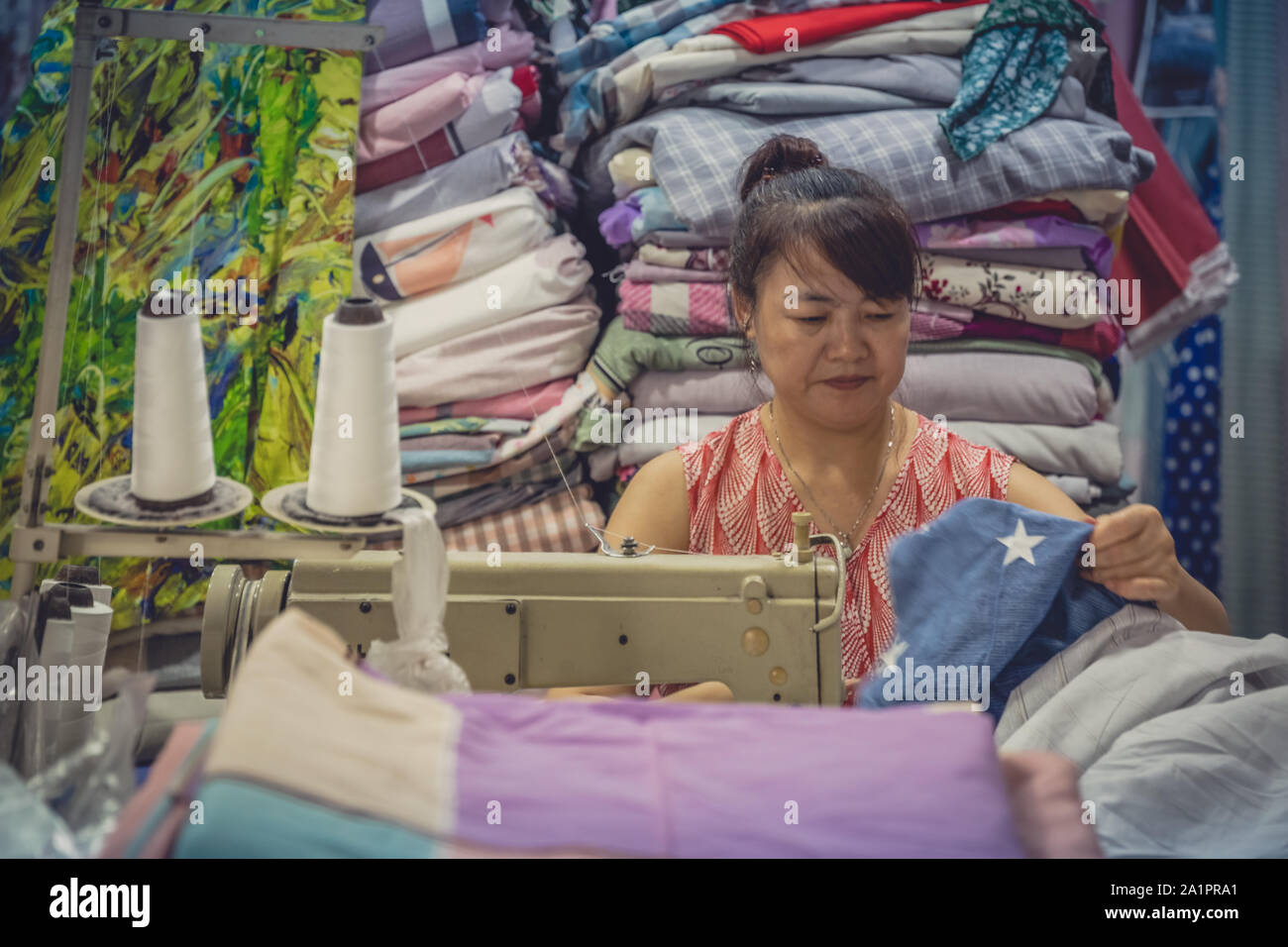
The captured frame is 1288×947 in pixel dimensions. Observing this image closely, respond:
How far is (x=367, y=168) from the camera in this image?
2531mm

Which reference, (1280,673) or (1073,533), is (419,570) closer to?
(1073,533)

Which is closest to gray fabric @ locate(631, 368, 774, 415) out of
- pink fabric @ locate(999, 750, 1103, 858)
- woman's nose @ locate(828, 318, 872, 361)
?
woman's nose @ locate(828, 318, 872, 361)

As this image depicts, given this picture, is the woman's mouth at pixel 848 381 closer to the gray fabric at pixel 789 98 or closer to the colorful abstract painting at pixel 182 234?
the gray fabric at pixel 789 98

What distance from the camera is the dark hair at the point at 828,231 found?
1.88 meters

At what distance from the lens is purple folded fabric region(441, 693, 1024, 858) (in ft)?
3.03

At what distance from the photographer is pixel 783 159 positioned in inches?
83.4

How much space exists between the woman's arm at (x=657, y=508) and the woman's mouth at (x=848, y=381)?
1.03ft

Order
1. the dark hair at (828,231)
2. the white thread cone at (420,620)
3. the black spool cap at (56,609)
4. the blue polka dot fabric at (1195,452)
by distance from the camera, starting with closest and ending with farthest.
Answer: the white thread cone at (420,620)
the black spool cap at (56,609)
the dark hair at (828,231)
the blue polka dot fabric at (1195,452)

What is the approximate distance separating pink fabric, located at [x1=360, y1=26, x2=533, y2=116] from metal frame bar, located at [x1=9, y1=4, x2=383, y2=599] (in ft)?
3.58

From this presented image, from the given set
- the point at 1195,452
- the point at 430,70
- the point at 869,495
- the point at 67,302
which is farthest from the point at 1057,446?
the point at 67,302

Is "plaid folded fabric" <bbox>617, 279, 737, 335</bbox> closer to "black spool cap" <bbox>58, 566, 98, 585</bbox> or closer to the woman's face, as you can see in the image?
the woman's face

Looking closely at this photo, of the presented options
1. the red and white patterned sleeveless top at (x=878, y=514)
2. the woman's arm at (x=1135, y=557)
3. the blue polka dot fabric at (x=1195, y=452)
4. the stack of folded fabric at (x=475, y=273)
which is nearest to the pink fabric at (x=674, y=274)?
the stack of folded fabric at (x=475, y=273)

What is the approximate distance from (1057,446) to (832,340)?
0.93 m
